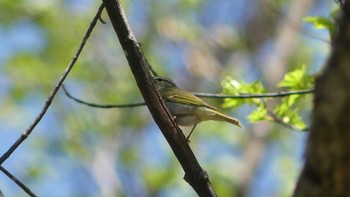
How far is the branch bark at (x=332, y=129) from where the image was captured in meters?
1.59

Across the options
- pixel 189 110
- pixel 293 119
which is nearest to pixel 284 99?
pixel 293 119

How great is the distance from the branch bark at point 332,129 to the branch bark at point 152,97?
1.24 metres

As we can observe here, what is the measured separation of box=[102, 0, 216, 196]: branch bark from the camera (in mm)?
2791

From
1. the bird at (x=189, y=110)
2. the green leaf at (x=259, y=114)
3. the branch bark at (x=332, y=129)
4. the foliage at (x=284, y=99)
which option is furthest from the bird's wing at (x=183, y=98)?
the branch bark at (x=332, y=129)

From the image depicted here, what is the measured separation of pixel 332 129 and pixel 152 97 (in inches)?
53.3

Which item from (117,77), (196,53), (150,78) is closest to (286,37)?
(196,53)

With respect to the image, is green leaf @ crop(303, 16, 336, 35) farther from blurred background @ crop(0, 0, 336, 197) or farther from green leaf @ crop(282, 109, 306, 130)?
blurred background @ crop(0, 0, 336, 197)

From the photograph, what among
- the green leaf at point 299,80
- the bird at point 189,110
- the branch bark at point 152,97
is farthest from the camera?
the bird at point 189,110

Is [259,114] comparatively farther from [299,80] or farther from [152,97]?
[152,97]

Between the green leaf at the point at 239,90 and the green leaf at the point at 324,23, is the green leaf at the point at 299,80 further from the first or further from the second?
the green leaf at the point at 324,23

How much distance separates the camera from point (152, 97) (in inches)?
113

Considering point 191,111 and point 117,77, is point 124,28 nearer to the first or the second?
point 191,111

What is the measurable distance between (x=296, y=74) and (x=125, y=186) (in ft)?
29.4

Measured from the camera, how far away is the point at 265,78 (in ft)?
44.0
